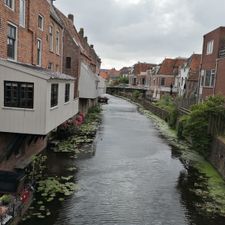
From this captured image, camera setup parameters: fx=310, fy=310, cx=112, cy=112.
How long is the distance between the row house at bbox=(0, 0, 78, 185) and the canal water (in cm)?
326

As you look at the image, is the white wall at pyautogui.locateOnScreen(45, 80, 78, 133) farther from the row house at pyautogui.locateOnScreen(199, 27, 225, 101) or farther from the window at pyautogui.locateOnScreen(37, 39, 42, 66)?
the row house at pyautogui.locateOnScreen(199, 27, 225, 101)

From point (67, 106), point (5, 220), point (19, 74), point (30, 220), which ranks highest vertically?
point (19, 74)

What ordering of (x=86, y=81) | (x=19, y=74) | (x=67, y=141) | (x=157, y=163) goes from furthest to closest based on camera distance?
1. (x=86, y=81)
2. (x=67, y=141)
3. (x=157, y=163)
4. (x=19, y=74)

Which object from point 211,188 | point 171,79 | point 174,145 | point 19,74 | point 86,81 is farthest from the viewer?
point 171,79

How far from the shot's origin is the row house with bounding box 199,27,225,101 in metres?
28.9

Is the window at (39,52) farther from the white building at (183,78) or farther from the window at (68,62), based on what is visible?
the white building at (183,78)

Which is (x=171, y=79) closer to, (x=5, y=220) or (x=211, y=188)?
(x=211, y=188)

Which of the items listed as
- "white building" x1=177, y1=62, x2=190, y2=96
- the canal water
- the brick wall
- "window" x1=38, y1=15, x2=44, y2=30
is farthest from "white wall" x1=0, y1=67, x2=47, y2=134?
"white building" x1=177, y1=62, x2=190, y2=96

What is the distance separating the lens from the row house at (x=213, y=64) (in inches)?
1138

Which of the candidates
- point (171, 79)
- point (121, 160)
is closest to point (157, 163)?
point (121, 160)

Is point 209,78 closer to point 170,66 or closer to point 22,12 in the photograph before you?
point 22,12

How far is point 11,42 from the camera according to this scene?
16078 millimetres

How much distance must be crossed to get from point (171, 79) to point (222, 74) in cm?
4595

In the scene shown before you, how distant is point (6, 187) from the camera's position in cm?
1231
